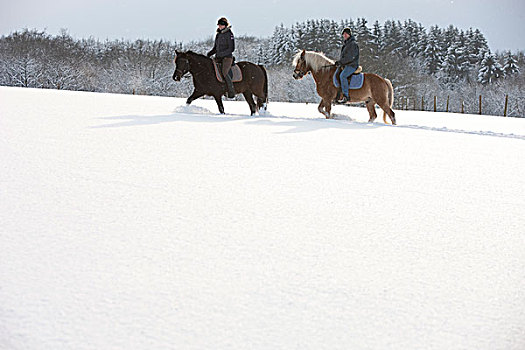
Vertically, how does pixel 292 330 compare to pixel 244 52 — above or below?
below

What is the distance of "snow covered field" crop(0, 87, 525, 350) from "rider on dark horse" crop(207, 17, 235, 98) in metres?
5.46

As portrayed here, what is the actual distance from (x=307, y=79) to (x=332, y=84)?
1618 inches

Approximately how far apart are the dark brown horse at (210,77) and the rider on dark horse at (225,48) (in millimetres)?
189

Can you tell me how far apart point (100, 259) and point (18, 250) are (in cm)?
46

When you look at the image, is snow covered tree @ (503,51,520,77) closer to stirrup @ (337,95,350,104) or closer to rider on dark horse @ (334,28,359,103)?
stirrup @ (337,95,350,104)

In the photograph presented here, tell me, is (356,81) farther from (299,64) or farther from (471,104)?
(471,104)

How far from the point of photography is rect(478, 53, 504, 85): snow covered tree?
62.6 meters

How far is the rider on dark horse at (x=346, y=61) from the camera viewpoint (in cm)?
1041

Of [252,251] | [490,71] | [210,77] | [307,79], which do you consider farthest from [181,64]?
[490,71]

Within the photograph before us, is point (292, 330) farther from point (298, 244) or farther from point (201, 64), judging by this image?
point (201, 64)

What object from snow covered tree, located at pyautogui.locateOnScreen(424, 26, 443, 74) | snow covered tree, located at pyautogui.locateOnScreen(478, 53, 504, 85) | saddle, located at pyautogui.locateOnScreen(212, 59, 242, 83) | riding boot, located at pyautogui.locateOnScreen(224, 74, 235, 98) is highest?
snow covered tree, located at pyautogui.locateOnScreen(424, 26, 443, 74)

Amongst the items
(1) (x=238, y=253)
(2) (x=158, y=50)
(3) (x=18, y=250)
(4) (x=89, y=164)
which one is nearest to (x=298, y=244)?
(1) (x=238, y=253)

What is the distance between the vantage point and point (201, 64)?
10.6 metres

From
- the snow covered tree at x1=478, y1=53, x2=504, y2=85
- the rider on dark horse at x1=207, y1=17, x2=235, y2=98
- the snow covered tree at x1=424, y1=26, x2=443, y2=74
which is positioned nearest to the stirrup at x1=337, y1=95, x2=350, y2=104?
the rider on dark horse at x1=207, y1=17, x2=235, y2=98
